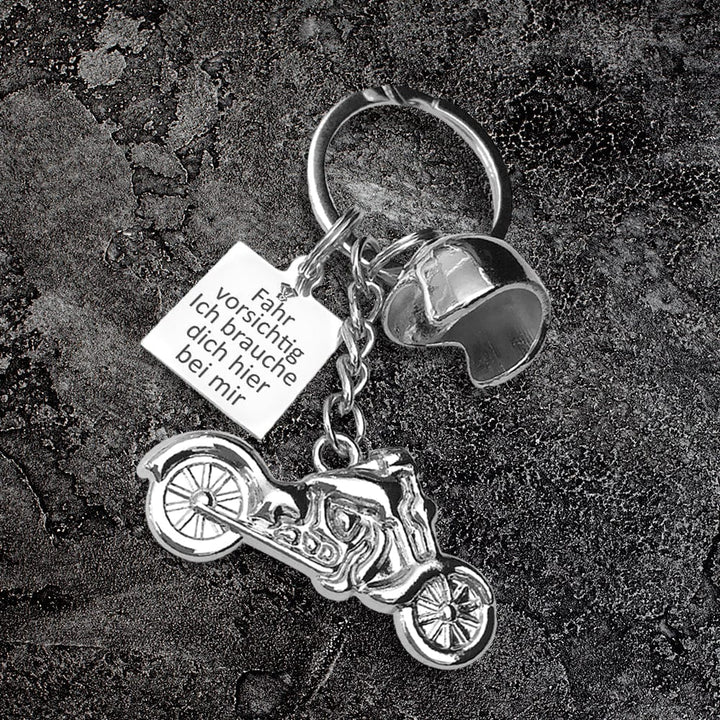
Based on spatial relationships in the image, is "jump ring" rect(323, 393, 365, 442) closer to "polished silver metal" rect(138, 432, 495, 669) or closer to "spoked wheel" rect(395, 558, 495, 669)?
"polished silver metal" rect(138, 432, 495, 669)

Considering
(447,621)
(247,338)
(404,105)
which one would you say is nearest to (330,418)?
(247,338)

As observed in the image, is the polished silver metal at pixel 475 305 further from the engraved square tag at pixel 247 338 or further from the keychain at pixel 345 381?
the engraved square tag at pixel 247 338

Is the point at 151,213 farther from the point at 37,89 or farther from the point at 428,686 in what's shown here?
the point at 428,686

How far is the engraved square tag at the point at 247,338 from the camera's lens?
3.63 feet

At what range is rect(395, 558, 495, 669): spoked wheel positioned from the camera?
1041mm

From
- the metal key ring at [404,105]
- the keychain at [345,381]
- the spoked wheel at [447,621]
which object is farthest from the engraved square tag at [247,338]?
the spoked wheel at [447,621]

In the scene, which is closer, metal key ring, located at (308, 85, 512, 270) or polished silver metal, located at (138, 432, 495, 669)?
polished silver metal, located at (138, 432, 495, 669)

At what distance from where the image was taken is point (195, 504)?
103 centimetres

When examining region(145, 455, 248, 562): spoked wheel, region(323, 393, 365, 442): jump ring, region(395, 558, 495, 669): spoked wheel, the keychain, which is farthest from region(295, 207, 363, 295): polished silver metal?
region(395, 558, 495, 669): spoked wheel

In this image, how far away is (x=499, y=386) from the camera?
117cm

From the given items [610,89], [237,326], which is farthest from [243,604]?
[610,89]

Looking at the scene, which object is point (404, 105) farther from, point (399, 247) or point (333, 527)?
point (333, 527)

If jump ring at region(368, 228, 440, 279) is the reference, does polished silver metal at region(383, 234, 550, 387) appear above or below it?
below

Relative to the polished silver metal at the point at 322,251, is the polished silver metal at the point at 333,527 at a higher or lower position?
lower
